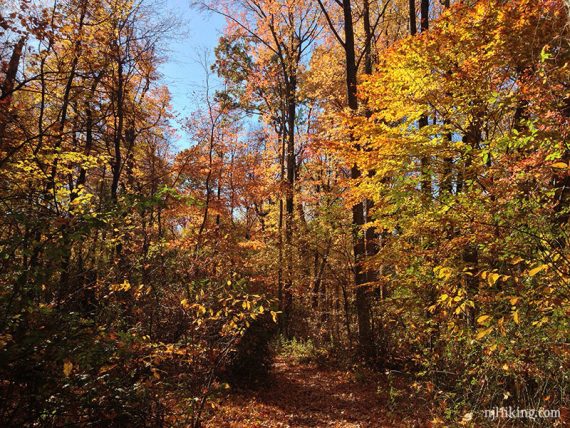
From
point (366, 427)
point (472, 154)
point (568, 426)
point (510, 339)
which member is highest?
point (472, 154)

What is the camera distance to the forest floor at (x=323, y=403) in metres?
6.71

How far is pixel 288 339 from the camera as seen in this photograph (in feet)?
48.6

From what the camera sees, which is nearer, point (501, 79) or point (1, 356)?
point (1, 356)

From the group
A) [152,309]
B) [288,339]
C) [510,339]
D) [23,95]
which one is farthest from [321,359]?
[23,95]

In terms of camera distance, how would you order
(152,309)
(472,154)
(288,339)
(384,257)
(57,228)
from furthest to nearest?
(288,339) < (384,257) < (152,309) < (472,154) < (57,228)

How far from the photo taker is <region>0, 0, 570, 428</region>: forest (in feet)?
11.9

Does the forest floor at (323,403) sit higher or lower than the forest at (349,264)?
lower

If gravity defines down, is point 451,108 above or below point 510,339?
above

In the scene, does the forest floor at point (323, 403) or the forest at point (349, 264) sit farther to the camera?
the forest floor at point (323, 403)

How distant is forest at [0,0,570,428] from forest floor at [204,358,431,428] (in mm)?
64

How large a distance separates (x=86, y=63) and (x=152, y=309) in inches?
365

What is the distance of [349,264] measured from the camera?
12.7m

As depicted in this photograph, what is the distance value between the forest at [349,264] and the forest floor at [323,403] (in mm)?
64

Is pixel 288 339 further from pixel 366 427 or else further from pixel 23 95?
pixel 23 95
